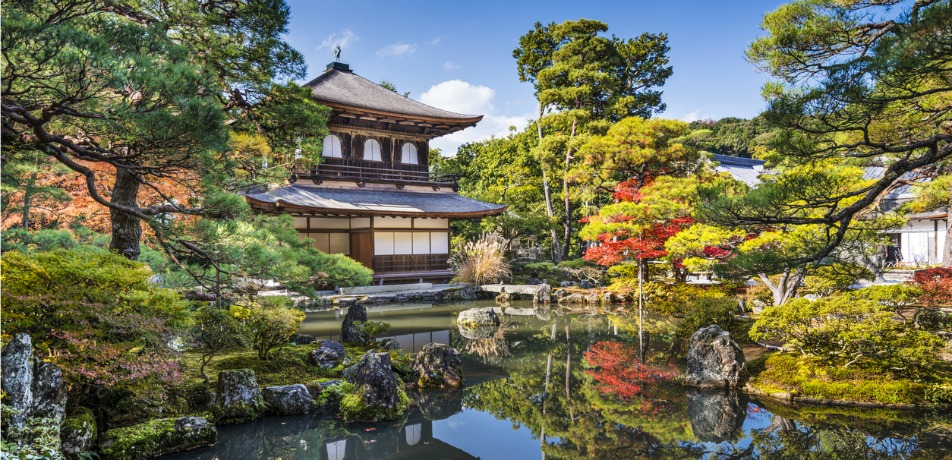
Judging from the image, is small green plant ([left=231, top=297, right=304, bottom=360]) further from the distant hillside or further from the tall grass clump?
the distant hillside

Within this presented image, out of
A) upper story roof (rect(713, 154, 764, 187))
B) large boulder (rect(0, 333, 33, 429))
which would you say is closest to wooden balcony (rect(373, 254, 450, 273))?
large boulder (rect(0, 333, 33, 429))

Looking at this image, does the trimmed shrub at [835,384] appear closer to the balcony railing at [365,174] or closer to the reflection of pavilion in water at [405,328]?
the reflection of pavilion in water at [405,328]

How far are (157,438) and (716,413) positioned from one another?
16.2 ft

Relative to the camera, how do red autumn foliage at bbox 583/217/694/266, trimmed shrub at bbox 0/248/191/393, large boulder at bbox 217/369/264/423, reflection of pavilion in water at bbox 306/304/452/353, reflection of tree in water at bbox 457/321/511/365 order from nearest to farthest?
trimmed shrub at bbox 0/248/191/393 → large boulder at bbox 217/369/264/423 → reflection of tree in water at bbox 457/321/511/365 → reflection of pavilion in water at bbox 306/304/452/353 → red autumn foliage at bbox 583/217/694/266

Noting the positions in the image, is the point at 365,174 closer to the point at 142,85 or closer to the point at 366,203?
the point at 366,203

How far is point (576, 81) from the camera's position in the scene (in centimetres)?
1834

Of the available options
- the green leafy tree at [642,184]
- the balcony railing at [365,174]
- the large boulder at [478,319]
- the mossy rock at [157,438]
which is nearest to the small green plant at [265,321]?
the mossy rock at [157,438]

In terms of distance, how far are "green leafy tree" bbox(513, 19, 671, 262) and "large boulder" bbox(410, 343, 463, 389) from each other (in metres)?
11.0

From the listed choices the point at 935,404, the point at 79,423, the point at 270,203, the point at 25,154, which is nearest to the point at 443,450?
the point at 79,423

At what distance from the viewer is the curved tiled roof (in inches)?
652

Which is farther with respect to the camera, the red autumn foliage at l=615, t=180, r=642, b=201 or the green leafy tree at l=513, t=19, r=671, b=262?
the green leafy tree at l=513, t=19, r=671, b=262

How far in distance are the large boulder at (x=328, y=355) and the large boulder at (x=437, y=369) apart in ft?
3.38

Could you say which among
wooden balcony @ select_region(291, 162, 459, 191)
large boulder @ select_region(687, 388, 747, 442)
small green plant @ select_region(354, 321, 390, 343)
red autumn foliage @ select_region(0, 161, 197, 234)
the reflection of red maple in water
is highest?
wooden balcony @ select_region(291, 162, 459, 191)

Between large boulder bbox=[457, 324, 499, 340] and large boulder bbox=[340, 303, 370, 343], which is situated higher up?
large boulder bbox=[340, 303, 370, 343]
